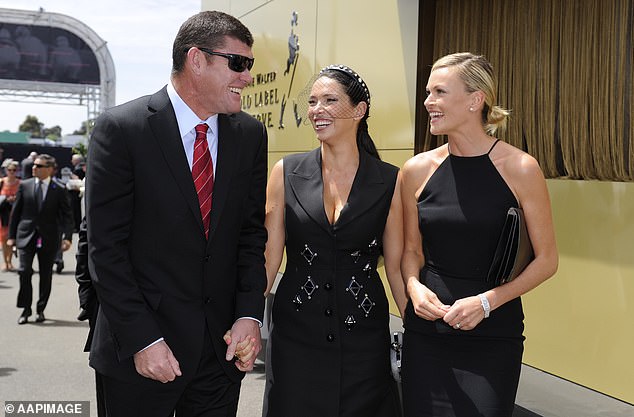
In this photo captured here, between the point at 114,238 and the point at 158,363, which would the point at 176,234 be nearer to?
the point at 114,238

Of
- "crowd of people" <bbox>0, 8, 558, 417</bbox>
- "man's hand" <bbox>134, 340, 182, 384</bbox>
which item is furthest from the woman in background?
"man's hand" <bbox>134, 340, 182, 384</bbox>

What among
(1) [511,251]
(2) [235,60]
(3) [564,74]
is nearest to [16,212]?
(3) [564,74]

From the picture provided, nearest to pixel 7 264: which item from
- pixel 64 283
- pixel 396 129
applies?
pixel 64 283

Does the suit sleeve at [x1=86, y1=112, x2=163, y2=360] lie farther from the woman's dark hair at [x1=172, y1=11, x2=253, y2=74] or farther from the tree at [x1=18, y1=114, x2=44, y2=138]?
the tree at [x1=18, y1=114, x2=44, y2=138]

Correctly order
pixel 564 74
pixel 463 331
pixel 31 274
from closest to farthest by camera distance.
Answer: pixel 463 331
pixel 564 74
pixel 31 274

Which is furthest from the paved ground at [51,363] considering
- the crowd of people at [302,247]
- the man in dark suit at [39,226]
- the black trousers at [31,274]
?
the crowd of people at [302,247]

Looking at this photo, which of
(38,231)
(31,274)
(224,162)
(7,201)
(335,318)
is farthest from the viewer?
(7,201)

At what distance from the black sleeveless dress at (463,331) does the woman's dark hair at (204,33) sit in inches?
40.7

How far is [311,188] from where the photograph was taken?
11.5ft

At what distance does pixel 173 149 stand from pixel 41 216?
303 inches

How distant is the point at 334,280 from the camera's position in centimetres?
338

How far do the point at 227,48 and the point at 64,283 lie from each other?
1147 centimetres

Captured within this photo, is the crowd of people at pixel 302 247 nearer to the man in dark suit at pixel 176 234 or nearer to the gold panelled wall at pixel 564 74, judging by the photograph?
the man in dark suit at pixel 176 234

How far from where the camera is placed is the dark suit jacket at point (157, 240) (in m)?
2.75
